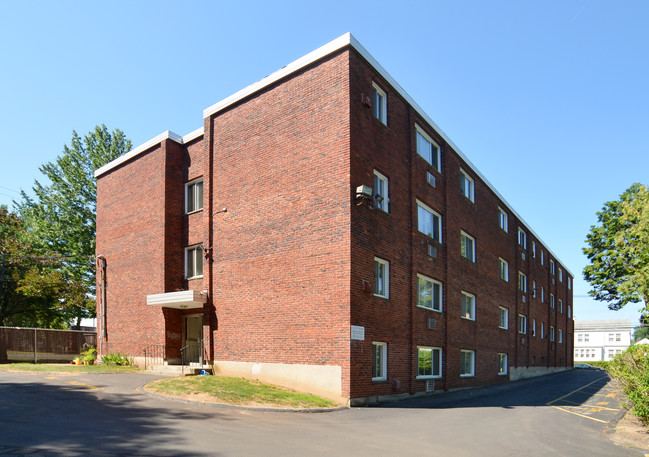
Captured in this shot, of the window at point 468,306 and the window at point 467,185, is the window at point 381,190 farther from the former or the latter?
the window at point 468,306

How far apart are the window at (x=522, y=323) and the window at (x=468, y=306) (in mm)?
10648

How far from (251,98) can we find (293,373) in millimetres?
10332

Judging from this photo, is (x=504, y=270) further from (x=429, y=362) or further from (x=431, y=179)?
(x=429, y=362)

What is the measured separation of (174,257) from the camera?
2128 cm

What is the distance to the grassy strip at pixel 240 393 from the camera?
13.3 meters

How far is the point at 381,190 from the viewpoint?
57.6 feet

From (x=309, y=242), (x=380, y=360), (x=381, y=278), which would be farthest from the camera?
(x=381, y=278)

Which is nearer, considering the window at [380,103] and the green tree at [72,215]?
the window at [380,103]

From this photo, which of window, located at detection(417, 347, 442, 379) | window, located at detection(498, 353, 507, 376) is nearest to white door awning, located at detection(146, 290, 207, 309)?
window, located at detection(417, 347, 442, 379)

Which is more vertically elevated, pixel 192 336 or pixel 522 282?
pixel 522 282

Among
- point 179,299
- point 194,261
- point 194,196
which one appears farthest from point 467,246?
point 179,299

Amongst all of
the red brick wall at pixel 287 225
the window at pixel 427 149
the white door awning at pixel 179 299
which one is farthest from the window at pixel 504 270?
the white door awning at pixel 179 299

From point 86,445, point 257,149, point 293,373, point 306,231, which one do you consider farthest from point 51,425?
point 257,149

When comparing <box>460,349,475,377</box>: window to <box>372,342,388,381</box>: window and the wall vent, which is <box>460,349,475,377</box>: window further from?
the wall vent
